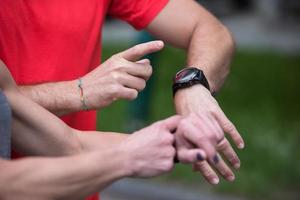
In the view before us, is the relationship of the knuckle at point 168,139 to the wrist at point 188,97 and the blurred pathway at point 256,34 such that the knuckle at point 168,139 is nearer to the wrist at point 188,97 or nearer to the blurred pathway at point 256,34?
the wrist at point 188,97

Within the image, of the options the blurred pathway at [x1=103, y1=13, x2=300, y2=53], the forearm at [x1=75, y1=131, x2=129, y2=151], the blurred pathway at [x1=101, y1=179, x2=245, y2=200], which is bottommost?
the blurred pathway at [x1=103, y1=13, x2=300, y2=53]

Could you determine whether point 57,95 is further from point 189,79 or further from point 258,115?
point 258,115

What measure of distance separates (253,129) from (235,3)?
30.5ft

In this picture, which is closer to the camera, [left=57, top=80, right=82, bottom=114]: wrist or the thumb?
the thumb

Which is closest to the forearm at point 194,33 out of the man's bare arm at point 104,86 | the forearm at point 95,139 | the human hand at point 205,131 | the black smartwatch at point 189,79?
the black smartwatch at point 189,79

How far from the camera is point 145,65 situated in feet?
10.5

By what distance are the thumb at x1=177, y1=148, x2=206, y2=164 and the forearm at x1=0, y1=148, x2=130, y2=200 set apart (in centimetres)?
22

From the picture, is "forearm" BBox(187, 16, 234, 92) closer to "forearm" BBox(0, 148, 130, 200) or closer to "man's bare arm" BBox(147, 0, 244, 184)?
"man's bare arm" BBox(147, 0, 244, 184)

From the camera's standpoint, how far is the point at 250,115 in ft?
29.2

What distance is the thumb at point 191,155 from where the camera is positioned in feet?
8.94

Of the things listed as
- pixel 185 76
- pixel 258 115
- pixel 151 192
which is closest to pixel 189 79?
pixel 185 76

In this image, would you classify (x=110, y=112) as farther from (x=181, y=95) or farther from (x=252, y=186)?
(x=181, y=95)

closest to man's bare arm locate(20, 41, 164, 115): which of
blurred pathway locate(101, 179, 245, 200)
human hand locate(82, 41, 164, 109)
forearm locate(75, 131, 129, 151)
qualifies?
human hand locate(82, 41, 164, 109)

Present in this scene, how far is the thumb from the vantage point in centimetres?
272
